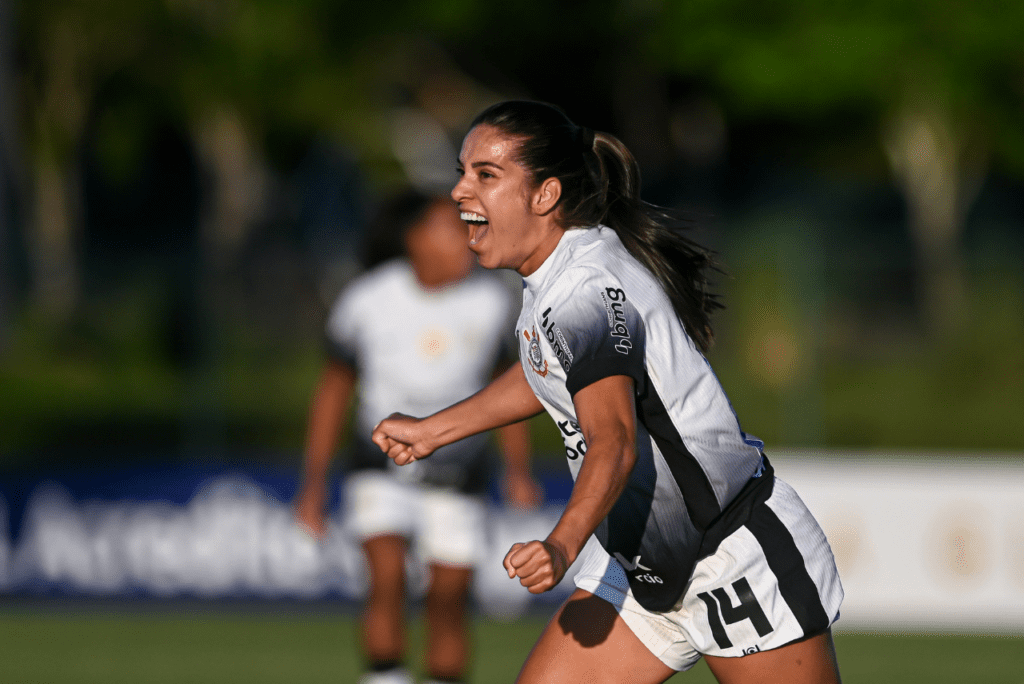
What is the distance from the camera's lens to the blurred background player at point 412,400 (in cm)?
641

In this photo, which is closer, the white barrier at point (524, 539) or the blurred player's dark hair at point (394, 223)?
the blurred player's dark hair at point (394, 223)

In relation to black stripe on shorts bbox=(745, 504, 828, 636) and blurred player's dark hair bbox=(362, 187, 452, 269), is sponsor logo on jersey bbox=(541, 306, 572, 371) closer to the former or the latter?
black stripe on shorts bbox=(745, 504, 828, 636)

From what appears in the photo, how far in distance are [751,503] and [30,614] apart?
8.00 m

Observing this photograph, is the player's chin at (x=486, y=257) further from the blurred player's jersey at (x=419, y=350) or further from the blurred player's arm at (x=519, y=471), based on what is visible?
the blurred player's arm at (x=519, y=471)

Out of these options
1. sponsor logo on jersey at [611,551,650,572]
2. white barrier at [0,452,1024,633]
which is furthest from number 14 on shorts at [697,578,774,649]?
white barrier at [0,452,1024,633]

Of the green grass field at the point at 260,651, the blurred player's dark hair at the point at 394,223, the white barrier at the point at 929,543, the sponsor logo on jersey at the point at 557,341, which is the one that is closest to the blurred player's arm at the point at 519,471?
the blurred player's dark hair at the point at 394,223

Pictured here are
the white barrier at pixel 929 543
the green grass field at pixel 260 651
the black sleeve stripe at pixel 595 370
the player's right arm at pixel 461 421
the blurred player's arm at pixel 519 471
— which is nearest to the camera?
the black sleeve stripe at pixel 595 370

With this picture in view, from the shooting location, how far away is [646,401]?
11.5 feet

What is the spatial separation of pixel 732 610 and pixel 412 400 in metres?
3.07

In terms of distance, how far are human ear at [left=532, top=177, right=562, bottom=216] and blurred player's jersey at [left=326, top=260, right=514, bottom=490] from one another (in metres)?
2.99

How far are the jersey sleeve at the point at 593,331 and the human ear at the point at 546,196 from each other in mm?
250

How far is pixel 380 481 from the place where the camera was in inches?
255

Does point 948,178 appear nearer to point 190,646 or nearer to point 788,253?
point 788,253

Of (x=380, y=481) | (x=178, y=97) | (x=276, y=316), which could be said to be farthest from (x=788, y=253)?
(x=178, y=97)
